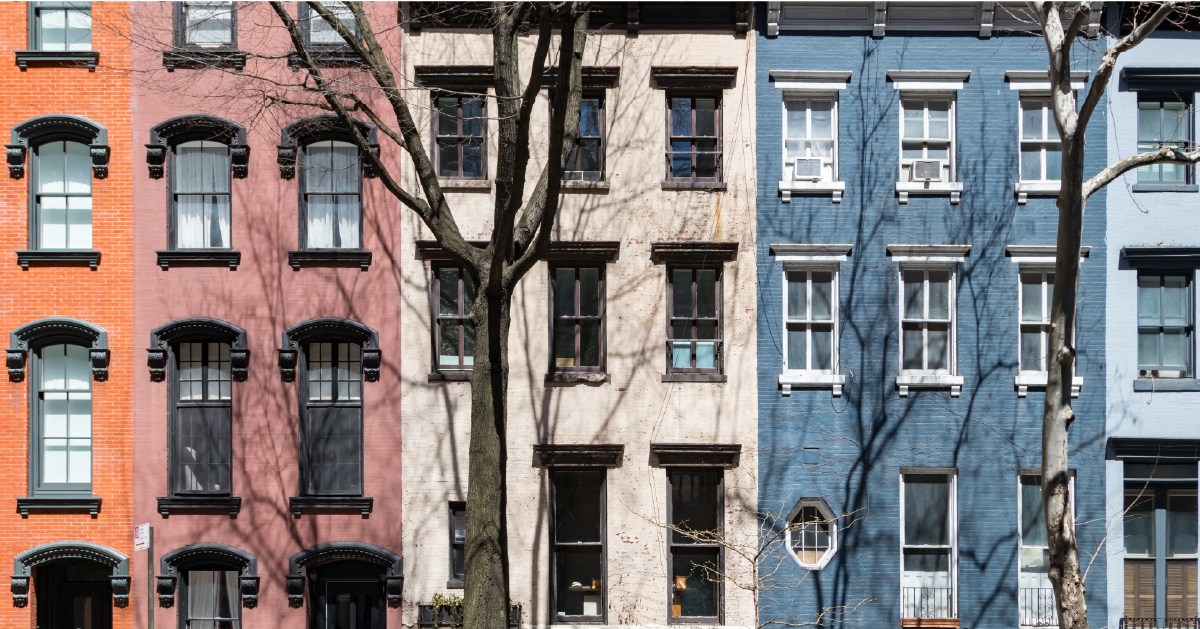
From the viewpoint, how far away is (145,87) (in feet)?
48.5

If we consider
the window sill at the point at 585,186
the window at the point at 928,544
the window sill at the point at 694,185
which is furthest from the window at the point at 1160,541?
the window sill at the point at 585,186

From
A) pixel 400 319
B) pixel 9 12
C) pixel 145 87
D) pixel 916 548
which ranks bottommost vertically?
pixel 916 548

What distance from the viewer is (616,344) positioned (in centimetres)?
1473

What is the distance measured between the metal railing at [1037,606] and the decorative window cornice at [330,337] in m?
12.0

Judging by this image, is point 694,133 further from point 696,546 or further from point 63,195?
point 63,195

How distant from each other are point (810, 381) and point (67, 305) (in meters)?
13.1

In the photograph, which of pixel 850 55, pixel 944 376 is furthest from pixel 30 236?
pixel 944 376

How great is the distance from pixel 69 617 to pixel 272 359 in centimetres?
586

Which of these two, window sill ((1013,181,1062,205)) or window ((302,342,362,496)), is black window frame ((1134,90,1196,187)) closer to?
window sill ((1013,181,1062,205))

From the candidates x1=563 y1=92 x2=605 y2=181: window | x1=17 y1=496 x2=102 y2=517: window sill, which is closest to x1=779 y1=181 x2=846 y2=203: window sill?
x1=563 y1=92 x2=605 y2=181: window

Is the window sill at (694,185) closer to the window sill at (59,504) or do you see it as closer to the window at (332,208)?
the window at (332,208)

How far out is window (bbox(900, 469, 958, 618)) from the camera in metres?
14.6

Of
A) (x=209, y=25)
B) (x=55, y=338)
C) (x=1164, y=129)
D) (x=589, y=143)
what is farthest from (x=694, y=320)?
(x=55, y=338)

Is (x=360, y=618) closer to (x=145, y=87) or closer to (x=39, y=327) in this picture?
(x=39, y=327)
